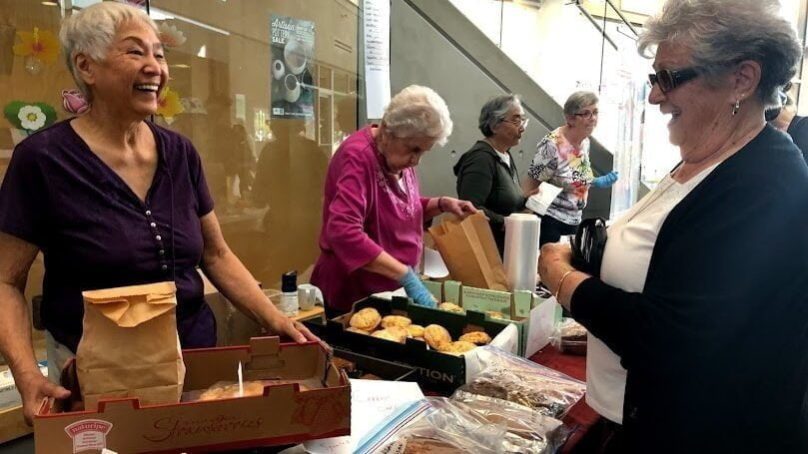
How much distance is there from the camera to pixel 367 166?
205cm

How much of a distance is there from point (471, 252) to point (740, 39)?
3.72 ft

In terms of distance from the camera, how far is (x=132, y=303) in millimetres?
879

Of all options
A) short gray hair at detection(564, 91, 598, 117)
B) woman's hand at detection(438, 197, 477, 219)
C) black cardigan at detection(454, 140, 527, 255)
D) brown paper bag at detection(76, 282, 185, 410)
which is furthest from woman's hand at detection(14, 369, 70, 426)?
short gray hair at detection(564, 91, 598, 117)

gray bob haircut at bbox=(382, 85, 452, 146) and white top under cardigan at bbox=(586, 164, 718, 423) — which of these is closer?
white top under cardigan at bbox=(586, 164, 718, 423)

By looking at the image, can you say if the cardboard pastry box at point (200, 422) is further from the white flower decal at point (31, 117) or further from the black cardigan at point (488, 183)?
the black cardigan at point (488, 183)

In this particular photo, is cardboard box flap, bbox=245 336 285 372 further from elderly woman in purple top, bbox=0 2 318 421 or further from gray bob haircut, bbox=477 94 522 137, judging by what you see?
gray bob haircut, bbox=477 94 522 137

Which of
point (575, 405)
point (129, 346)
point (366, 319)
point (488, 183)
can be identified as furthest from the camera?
point (488, 183)

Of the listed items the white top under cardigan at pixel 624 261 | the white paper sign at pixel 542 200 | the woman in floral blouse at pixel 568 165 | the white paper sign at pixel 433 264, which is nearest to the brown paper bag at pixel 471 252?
the white paper sign at pixel 433 264

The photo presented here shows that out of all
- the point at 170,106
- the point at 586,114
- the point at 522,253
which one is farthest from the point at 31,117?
the point at 586,114

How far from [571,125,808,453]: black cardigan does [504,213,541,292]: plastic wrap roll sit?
948 millimetres

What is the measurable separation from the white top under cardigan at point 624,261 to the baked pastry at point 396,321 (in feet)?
1.74

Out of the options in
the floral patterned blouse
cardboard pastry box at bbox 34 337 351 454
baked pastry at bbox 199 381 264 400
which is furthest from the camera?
the floral patterned blouse

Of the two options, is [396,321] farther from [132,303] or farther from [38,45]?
[38,45]

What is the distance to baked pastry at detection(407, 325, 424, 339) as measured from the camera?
152 centimetres
